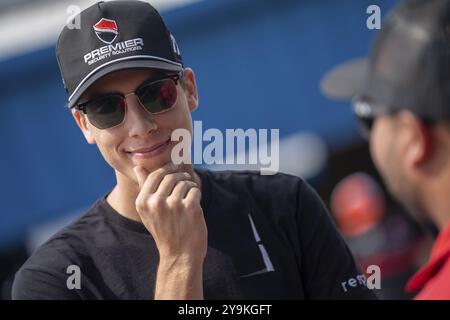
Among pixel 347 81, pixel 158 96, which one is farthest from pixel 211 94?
pixel 347 81

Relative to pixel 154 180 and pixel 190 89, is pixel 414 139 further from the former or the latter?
pixel 190 89

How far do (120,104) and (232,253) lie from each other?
2.03ft

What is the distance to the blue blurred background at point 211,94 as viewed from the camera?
7.64m

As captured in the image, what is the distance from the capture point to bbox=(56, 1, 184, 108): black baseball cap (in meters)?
3.01

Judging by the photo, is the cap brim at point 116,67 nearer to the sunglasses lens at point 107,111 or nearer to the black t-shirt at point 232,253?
the sunglasses lens at point 107,111

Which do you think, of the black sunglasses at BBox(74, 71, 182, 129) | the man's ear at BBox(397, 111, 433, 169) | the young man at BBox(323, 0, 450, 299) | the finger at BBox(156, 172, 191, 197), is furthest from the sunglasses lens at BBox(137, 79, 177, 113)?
the man's ear at BBox(397, 111, 433, 169)

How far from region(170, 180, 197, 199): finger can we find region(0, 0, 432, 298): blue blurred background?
4.84 meters

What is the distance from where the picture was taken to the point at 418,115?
2.30 m

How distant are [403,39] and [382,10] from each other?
631cm

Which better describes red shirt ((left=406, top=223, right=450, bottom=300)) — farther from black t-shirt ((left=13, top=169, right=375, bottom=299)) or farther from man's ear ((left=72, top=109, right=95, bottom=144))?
man's ear ((left=72, top=109, right=95, bottom=144))

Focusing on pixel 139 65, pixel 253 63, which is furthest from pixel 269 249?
pixel 253 63

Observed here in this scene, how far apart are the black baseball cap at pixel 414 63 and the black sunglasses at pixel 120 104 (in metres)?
0.83

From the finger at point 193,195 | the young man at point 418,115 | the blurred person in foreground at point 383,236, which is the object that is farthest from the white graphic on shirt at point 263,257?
the blurred person in foreground at point 383,236

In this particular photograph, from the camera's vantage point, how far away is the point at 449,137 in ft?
7.50
